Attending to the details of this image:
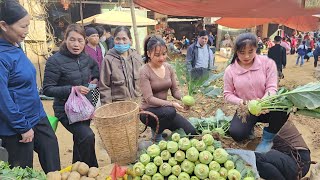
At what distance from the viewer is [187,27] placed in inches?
865

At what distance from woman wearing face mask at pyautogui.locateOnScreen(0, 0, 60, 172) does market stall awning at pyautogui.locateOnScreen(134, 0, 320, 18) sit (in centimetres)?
395

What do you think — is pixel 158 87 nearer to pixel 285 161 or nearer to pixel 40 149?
pixel 40 149

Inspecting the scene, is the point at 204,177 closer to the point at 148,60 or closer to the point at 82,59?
the point at 148,60

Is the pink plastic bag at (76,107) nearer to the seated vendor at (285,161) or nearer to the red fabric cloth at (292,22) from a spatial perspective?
the seated vendor at (285,161)

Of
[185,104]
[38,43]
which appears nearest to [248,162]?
[185,104]

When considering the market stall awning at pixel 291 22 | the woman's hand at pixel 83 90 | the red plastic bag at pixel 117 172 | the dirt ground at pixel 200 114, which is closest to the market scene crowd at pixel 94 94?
the woman's hand at pixel 83 90

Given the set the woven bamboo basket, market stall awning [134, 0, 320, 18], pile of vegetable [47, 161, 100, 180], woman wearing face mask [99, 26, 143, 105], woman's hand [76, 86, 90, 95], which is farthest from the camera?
market stall awning [134, 0, 320, 18]

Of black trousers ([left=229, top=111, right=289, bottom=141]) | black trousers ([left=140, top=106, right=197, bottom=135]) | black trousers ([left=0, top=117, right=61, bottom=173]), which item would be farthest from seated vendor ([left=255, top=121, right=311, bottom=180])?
black trousers ([left=0, top=117, right=61, bottom=173])

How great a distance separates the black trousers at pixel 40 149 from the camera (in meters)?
2.41

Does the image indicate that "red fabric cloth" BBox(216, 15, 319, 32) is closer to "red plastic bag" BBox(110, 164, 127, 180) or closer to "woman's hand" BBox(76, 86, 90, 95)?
"woman's hand" BBox(76, 86, 90, 95)

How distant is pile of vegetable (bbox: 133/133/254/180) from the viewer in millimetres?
2068

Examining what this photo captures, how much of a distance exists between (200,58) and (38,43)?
4754 mm

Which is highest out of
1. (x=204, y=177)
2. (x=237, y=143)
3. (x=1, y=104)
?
(x=1, y=104)

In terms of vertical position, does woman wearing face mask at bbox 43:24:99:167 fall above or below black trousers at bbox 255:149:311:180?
above
